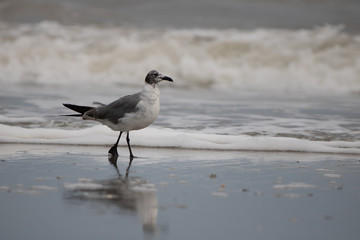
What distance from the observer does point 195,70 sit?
12977 millimetres

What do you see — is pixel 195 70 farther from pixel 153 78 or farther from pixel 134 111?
pixel 134 111

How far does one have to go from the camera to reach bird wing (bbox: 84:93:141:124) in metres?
5.05

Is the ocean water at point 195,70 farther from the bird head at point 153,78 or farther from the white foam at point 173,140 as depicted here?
the bird head at point 153,78

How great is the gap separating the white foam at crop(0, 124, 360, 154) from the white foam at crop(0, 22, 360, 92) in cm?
621

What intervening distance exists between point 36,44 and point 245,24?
6.38m

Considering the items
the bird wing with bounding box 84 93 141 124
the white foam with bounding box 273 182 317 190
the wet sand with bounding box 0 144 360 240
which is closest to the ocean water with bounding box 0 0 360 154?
the bird wing with bounding box 84 93 141 124

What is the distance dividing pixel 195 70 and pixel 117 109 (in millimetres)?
7959

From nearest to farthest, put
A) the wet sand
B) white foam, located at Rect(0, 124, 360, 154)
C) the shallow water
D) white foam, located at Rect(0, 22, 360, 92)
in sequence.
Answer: the wet sand, white foam, located at Rect(0, 124, 360, 154), the shallow water, white foam, located at Rect(0, 22, 360, 92)

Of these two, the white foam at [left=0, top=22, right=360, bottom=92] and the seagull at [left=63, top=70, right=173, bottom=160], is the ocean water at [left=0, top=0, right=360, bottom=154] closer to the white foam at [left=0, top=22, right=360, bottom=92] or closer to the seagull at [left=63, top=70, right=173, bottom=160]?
the white foam at [left=0, top=22, right=360, bottom=92]

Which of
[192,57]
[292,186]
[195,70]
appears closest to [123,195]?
[292,186]

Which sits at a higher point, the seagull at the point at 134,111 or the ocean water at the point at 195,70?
the ocean water at the point at 195,70

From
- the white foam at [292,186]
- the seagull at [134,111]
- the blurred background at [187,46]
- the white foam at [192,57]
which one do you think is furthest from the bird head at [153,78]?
the white foam at [192,57]

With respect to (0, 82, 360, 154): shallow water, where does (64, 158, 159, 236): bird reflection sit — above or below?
below

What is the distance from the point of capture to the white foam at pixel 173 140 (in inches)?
211
